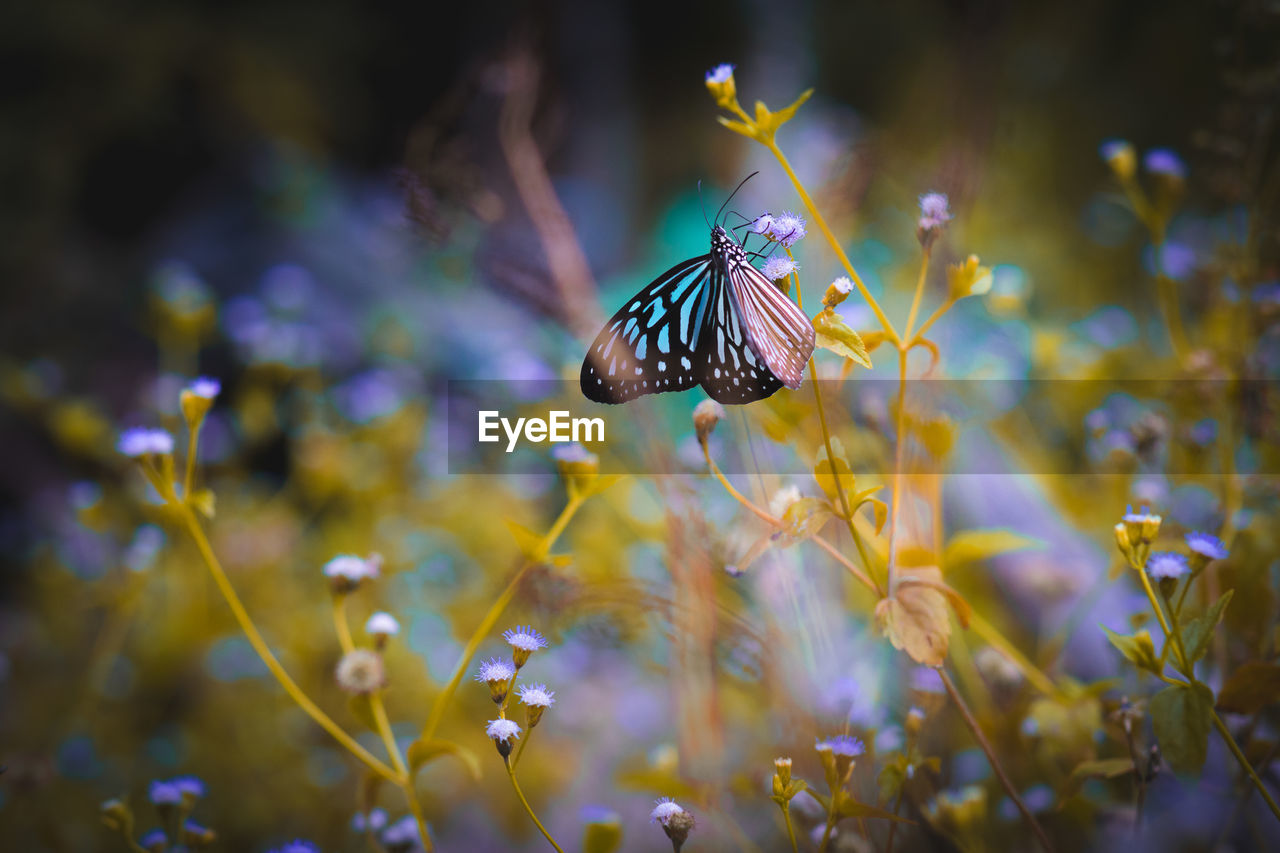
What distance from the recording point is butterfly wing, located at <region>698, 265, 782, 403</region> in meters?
0.48

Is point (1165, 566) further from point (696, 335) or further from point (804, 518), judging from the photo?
point (696, 335)

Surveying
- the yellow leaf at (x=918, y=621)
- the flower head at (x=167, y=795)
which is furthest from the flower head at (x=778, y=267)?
the flower head at (x=167, y=795)

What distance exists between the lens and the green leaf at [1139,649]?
0.45 meters

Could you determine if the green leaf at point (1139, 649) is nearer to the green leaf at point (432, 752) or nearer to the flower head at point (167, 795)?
the green leaf at point (432, 752)

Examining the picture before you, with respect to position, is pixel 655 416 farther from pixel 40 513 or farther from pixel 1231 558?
pixel 40 513

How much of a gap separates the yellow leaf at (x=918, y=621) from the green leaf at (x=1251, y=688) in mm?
196

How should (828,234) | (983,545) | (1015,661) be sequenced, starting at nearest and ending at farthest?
(828,234), (983,545), (1015,661)

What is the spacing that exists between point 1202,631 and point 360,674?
585 millimetres

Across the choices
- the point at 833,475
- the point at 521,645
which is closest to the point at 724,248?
the point at 833,475

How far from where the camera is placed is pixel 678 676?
760 mm

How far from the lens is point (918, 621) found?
1.50 feet

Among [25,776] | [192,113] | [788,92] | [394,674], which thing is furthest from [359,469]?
[192,113]

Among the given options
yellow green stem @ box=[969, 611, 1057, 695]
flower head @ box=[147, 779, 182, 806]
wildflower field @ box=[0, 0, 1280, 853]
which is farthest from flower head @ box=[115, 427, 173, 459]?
yellow green stem @ box=[969, 611, 1057, 695]

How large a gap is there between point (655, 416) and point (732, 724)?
0.39 metres
